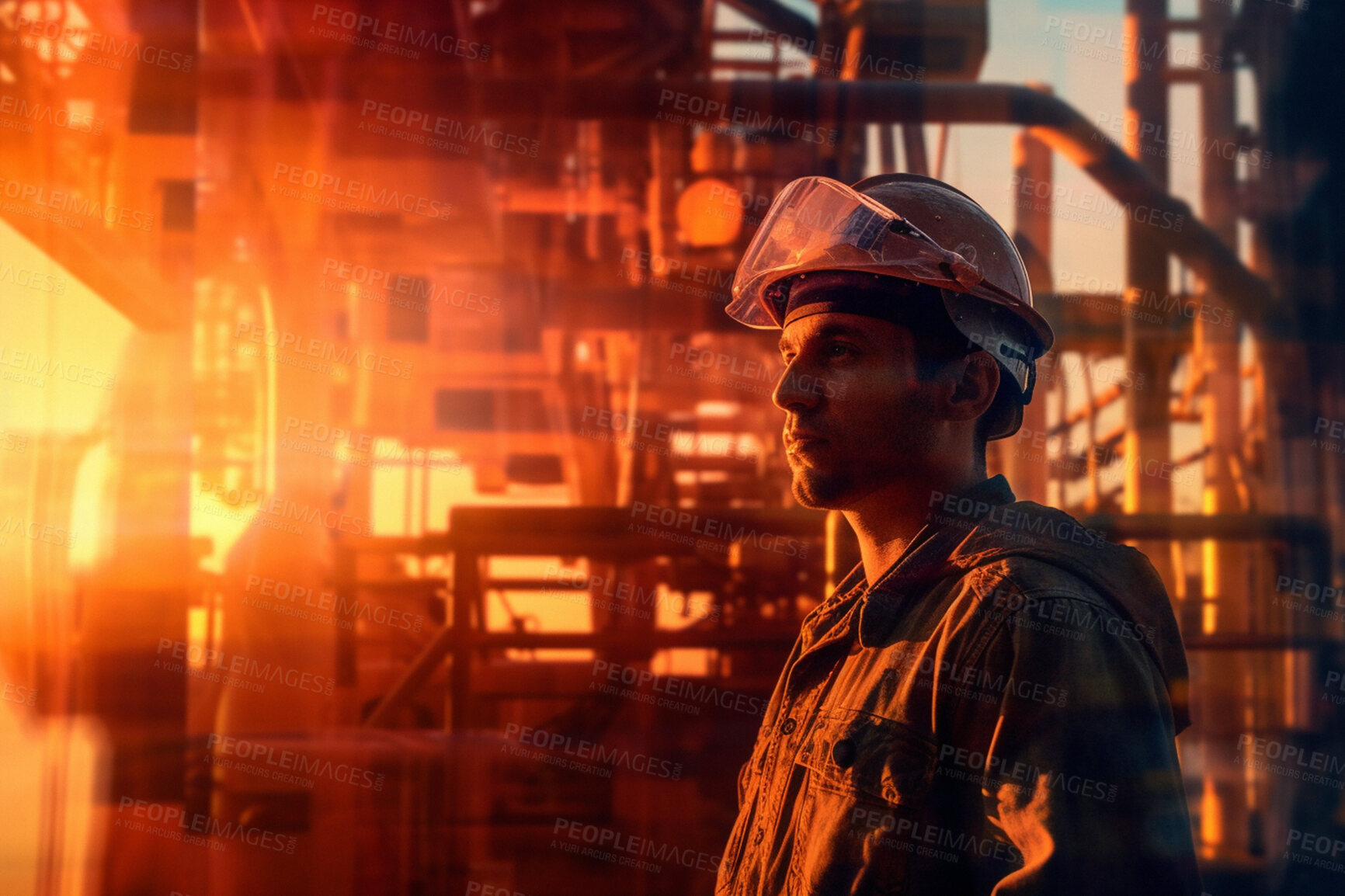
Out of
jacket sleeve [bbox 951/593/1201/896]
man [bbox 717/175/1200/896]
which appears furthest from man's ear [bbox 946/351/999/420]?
jacket sleeve [bbox 951/593/1201/896]

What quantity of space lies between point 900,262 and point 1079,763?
Answer: 59 centimetres

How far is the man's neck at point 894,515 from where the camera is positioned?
128 cm

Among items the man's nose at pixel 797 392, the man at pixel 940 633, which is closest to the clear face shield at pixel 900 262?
the man at pixel 940 633

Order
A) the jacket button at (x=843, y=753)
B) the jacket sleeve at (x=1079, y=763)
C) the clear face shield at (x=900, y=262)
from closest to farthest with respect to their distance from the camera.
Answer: the jacket sleeve at (x=1079, y=763) → the jacket button at (x=843, y=753) → the clear face shield at (x=900, y=262)

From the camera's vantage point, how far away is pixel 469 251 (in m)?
7.54

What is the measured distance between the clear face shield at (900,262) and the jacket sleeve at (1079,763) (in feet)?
1.33

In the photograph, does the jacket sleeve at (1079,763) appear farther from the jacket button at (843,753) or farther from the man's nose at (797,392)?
the man's nose at (797,392)

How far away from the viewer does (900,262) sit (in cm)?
124

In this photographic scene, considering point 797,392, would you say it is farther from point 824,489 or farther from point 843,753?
point 843,753

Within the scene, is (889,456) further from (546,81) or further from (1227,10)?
(1227,10)

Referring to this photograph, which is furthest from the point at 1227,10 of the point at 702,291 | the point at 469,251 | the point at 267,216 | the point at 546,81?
the point at 267,216

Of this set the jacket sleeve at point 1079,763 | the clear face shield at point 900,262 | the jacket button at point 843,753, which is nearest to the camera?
the jacket sleeve at point 1079,763

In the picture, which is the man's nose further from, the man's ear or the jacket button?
the jacket button

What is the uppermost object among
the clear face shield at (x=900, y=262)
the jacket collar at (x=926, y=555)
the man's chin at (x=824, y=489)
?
the clear face shield at (x=900, y=262)
